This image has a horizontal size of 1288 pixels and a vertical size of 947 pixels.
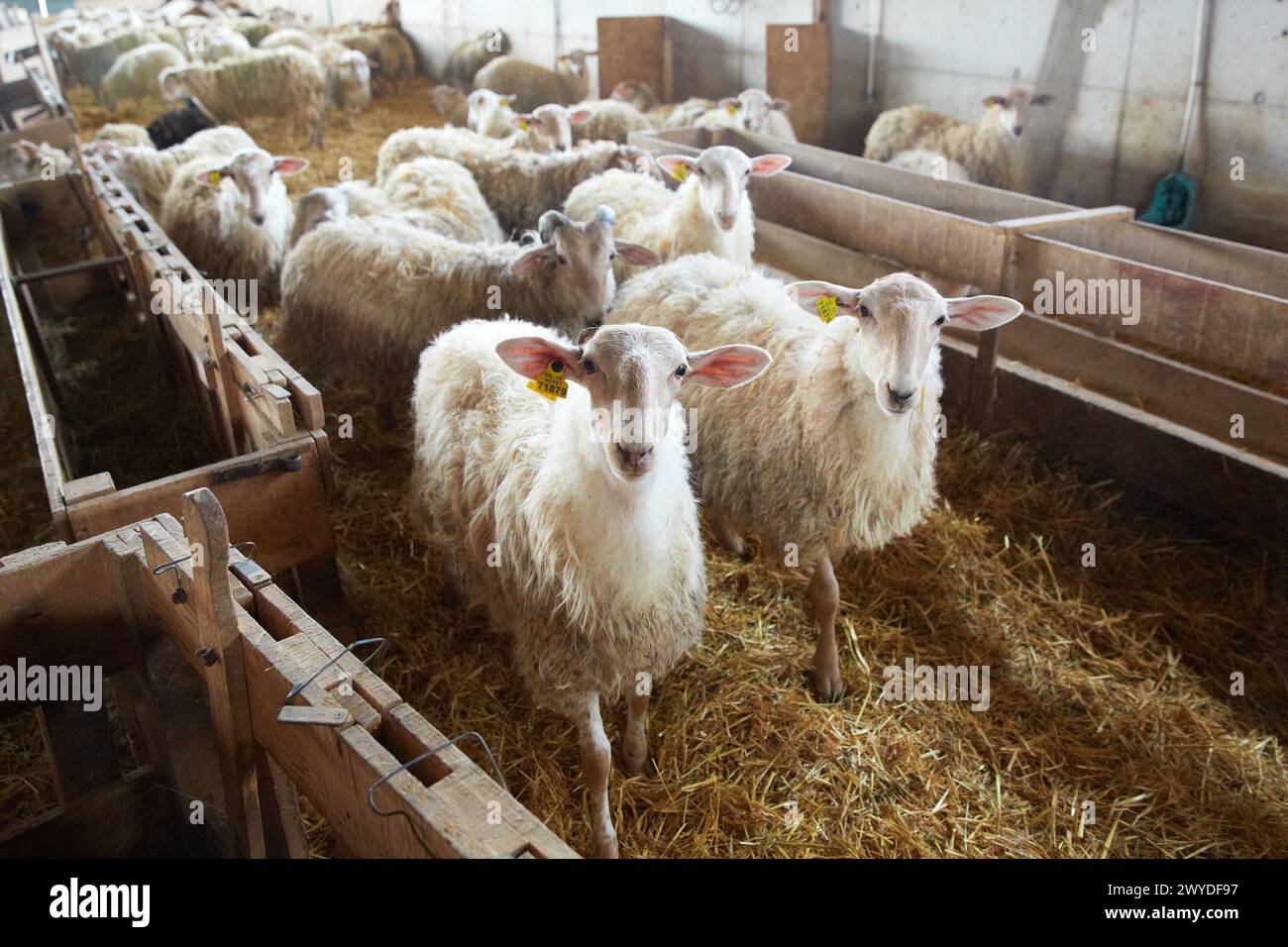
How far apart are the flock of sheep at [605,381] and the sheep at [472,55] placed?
10.1 m

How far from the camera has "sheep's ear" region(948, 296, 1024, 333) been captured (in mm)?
3072

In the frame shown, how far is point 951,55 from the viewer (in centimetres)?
858

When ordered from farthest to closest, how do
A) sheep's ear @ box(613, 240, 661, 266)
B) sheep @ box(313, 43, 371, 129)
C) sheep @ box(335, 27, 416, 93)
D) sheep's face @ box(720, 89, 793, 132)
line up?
sheep @ box(335, 27, 416, 93)
sheep @ box(313, 43, 371, 129)
sheep's face @ box(720, 89, 793, 132)
sheep's ear @ box(613, 240, 661, 266)

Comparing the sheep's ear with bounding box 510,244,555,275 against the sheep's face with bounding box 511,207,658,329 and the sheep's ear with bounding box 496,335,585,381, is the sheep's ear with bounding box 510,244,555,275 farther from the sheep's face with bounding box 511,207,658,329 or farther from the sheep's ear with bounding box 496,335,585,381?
the sheep's ear with bounding box 496,335,585,381

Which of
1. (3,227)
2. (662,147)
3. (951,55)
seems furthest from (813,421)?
(3,227)

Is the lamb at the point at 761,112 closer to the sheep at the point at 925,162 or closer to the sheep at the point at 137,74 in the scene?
the sheep at the point at 925,162

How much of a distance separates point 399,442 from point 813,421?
2.73m

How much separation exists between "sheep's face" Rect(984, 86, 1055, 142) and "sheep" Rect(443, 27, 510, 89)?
33.1 feet

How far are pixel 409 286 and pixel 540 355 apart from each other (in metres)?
2.54

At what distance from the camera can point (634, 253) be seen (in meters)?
4.64

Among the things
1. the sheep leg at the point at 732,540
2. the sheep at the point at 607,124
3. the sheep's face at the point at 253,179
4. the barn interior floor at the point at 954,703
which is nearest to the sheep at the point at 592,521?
the barn interior floor at the point at 954,703

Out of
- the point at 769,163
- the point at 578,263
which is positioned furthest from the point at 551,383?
the point at 769,163

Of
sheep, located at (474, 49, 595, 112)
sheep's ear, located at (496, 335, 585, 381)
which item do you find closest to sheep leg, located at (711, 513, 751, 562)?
sheep's ear, located at (496, 335, 585, 381)

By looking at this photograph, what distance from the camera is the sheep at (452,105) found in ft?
46.4
